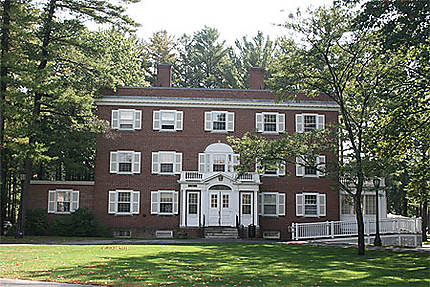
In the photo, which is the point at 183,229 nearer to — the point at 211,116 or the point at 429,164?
the point at 211,116

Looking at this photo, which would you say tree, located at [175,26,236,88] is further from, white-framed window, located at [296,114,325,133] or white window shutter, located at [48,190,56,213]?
white window shutter, located at [48,190,56,213]

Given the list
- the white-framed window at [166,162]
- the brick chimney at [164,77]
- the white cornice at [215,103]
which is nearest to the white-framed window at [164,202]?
the white-framed window at [166,162]

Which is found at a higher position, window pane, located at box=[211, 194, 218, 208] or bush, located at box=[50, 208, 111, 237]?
window pane, located at box=[211, 194, 218, 208]

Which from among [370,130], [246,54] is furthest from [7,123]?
[246,54]

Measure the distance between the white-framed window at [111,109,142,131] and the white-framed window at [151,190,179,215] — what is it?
176 inches

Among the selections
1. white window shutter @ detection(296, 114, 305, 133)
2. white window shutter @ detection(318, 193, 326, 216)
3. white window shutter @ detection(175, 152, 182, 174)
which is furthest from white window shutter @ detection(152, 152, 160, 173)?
white window shutter @ detection(318, 193, 326, 216)

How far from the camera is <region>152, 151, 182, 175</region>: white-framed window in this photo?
3366 centimetres

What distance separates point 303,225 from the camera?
30016mm

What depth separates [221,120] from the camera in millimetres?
34250

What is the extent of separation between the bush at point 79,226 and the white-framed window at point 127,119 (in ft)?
19.4

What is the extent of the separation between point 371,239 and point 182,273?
62.2 ft

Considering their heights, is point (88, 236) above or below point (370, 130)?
below

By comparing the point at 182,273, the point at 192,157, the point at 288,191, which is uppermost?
the point at 192,157

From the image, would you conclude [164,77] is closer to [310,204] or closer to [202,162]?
[202,162]
